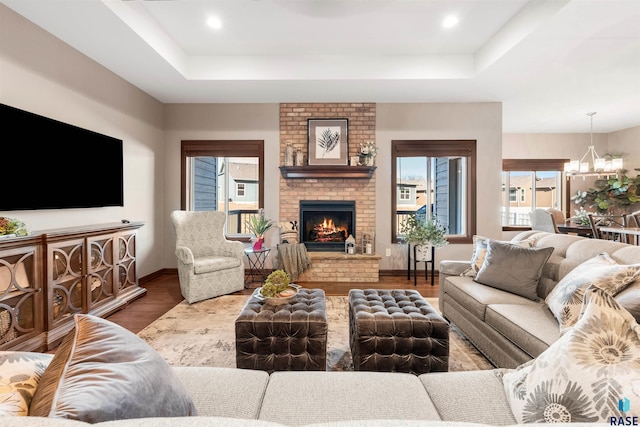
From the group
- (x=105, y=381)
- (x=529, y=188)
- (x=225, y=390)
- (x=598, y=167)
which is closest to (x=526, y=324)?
(x=225, y=390)

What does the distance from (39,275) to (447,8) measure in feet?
13.9

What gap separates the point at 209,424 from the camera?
1.72 feet

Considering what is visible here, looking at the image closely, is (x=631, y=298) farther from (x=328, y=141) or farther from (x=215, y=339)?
(x=328, y=141)

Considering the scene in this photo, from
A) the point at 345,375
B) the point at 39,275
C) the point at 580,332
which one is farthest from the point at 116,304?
the point at 580,332

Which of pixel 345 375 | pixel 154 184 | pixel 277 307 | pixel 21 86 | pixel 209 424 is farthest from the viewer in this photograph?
pixel 154 184

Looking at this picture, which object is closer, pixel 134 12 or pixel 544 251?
pixel 544 251

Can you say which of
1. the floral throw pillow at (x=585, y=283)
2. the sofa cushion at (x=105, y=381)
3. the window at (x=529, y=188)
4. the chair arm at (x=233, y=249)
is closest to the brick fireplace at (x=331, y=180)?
the chair arm at (x=233, y=249)

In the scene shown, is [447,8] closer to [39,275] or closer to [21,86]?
[21,86]

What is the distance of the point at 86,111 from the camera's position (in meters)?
3.31

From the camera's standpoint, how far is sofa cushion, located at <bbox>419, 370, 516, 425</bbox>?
39.8 inches

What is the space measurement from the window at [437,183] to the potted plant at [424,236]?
0.51 meters

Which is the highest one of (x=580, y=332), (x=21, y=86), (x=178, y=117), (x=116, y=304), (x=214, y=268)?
(x=178, y=117)

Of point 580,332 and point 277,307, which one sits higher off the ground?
point 580,332

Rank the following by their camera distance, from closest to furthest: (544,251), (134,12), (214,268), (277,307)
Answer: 1. (277,307)
2. (544,251)
3. (134,12)
4. (214,268)
